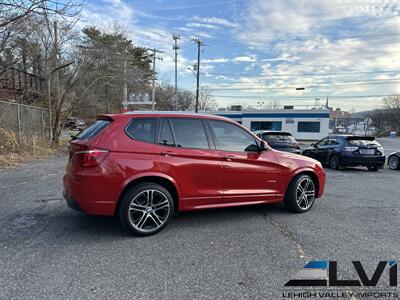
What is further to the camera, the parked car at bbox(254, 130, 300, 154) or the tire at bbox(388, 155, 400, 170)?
the tire at bbox(388, 155, 400, 170)

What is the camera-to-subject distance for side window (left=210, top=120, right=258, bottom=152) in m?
4.66

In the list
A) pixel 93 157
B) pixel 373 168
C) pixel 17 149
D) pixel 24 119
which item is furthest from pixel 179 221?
pixel 24 119

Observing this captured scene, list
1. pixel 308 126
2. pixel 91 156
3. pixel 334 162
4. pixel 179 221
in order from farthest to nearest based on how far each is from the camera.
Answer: pixel 308 126 → pixel 334 162 → pixel 179 221 → pixel 91 156

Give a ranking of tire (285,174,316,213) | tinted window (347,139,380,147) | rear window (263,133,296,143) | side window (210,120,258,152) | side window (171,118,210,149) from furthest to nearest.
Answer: rear window (263,133,296,143)
tinted window (347,139,380,147)
tire (285,174,316,213)
side window (210,120,258,152)
side window (171,118,210,149)

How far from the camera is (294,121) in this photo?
1613 inches

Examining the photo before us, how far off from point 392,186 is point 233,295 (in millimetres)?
7501

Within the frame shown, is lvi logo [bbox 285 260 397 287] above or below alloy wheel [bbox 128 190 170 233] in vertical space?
below

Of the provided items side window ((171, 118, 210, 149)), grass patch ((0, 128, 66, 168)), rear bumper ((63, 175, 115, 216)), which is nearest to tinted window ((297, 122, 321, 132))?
grass patch ((0, 128, 66, 168))

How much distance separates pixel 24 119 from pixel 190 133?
12289mm

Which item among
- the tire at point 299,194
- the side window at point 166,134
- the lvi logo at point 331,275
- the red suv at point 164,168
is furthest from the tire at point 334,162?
the side window at point 166,134

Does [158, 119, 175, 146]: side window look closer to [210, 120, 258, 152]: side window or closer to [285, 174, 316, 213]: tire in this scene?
[210, 120, 258, 152]: side window

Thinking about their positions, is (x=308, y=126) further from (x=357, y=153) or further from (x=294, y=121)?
(x=357, y=153)

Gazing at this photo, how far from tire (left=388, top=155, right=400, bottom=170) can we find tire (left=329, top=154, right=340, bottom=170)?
8.78 feet

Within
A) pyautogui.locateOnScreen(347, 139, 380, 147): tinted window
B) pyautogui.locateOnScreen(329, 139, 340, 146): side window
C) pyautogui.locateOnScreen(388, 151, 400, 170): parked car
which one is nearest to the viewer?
pyautogui.locateOnScreen(347, 139, 380, 147): tinted window
